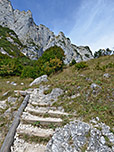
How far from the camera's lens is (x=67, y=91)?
25.2ft

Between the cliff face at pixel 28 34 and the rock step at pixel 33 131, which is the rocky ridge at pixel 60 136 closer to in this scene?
the rock step at pixel 33 131

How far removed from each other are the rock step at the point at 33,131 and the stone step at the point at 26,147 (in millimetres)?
413

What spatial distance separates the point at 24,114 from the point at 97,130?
16.1ft

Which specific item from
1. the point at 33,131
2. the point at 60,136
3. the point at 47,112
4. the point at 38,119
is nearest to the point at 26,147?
the point at 33,131

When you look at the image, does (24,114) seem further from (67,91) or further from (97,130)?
(97,130)

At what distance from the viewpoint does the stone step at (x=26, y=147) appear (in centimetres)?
395

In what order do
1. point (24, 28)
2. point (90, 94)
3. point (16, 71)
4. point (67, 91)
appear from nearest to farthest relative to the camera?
point (90, 94), point (67, 91), point (16, 71), point (24, 28)

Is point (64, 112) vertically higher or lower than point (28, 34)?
lower

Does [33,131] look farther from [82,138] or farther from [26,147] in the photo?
[82,138]

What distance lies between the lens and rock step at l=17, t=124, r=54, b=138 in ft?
14.3

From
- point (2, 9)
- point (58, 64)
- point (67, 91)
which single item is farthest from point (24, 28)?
point (67, 91)

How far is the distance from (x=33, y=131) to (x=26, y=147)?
0.73 m

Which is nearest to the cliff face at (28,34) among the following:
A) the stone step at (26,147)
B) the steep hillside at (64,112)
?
the steep hillside at (64,112)

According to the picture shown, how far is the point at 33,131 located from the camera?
15.0ft
